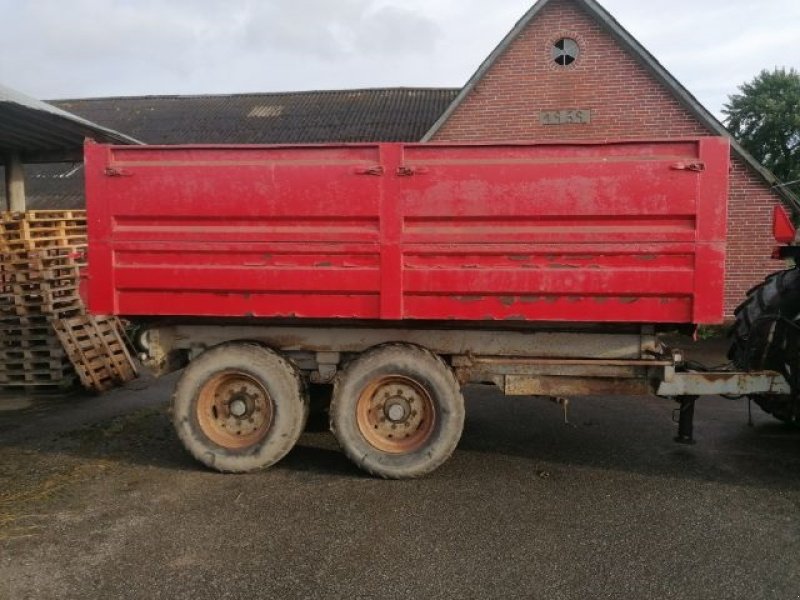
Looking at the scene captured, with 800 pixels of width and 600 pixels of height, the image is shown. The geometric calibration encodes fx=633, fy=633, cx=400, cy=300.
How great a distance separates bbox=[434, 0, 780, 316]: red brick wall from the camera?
1231 cm

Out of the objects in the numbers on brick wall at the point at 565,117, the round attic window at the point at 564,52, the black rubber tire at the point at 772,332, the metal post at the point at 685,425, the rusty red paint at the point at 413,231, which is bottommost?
the metal post at the point at 685,425

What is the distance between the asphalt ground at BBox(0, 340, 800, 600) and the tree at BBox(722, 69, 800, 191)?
29.5 metres

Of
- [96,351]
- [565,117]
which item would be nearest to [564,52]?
[565,117]

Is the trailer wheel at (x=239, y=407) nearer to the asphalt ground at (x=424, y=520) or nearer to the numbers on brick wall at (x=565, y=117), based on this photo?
the asphalt ground at (x=424, y=520)

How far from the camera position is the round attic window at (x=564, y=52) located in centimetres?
1304

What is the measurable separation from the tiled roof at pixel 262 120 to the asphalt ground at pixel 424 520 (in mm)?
13348

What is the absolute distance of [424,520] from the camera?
411cm

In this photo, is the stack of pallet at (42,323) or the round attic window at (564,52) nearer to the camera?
the stack of pallet at (42,323)

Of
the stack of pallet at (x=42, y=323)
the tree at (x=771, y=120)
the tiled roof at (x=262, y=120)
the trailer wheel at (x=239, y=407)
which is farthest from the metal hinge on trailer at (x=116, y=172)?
the tree at (x=771, y=120)

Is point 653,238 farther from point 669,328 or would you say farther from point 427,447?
point 427,447

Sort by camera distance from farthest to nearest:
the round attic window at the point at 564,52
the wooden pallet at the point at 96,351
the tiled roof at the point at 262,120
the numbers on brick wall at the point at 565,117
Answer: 1. the tiled roof at the point at 262,120
2. the round attic window at the point at 564,52
3. the numbers on brick wall at the point at 565,117
4. the wooden pallet at the point at 96,351

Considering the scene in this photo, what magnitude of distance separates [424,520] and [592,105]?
10963 mm

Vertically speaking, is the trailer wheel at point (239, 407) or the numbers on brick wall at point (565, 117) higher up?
the numbers on brick wall at point (565, 117)

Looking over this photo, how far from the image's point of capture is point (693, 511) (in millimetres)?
4230
